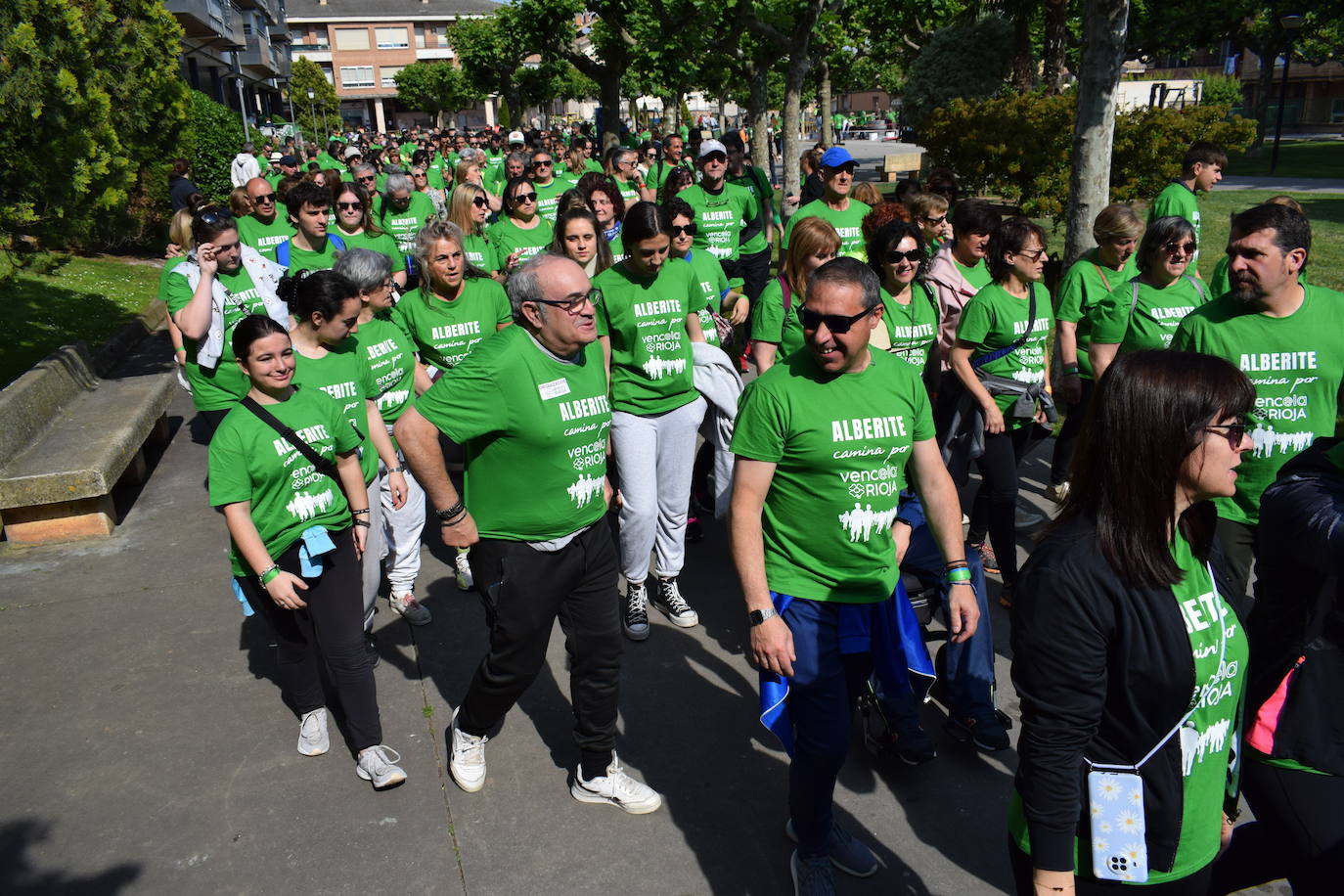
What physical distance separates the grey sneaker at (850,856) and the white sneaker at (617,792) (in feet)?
2.12

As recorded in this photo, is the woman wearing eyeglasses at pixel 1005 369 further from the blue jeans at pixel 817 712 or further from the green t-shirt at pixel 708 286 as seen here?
the blue jeans at pixel 817 712

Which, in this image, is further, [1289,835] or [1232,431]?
[1289,835]

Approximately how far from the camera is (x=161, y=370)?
9.98m

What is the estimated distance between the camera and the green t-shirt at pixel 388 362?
5.15 meters

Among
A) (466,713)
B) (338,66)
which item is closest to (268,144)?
(466,713)

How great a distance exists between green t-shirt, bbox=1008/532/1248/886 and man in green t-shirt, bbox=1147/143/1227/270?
5682 millimetres

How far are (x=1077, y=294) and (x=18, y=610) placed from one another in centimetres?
630

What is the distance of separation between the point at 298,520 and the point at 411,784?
3.77 feet

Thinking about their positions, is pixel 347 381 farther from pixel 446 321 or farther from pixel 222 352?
pixel 222 352

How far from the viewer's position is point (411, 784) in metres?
4.10

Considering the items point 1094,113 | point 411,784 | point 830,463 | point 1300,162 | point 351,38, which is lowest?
point 411,784

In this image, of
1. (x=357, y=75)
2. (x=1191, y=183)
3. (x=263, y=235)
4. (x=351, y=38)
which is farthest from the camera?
A: (x=357, y=75)

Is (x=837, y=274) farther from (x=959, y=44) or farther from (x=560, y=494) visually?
(x=959, y=44)

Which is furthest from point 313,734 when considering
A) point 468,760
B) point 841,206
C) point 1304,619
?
point 841,206
